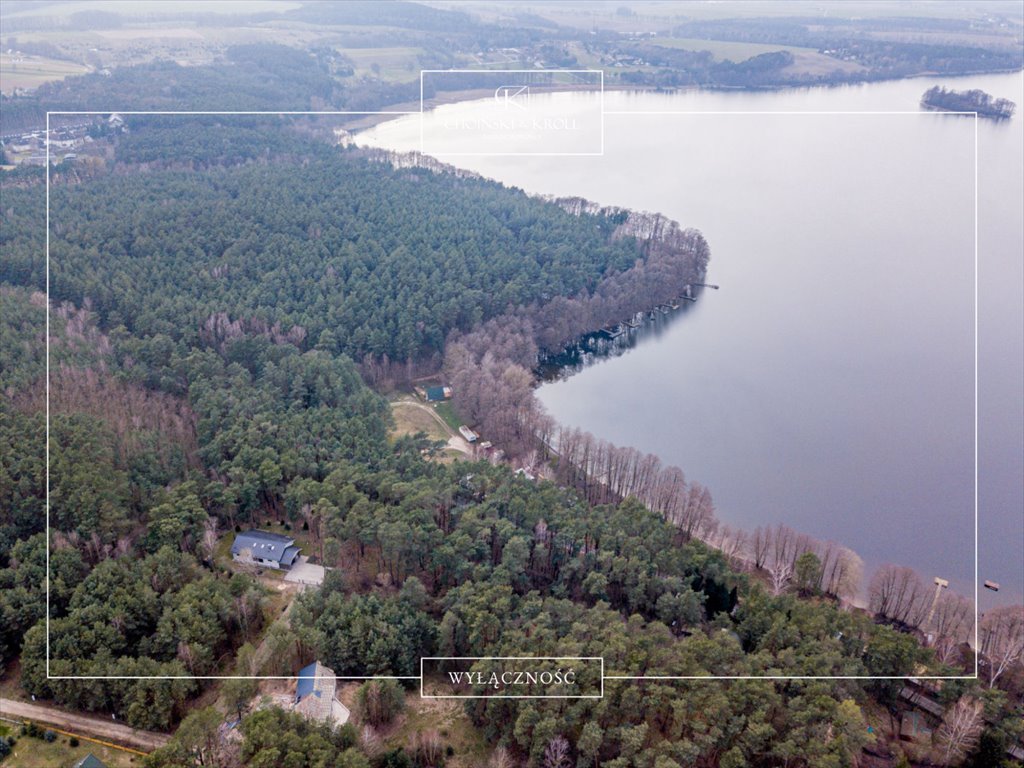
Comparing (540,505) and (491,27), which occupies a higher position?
(491,27)

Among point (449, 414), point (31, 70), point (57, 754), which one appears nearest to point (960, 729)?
point (57, 754)

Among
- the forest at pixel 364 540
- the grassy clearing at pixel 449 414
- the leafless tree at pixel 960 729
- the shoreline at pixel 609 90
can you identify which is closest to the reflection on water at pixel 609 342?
the forest at pixel 364 540

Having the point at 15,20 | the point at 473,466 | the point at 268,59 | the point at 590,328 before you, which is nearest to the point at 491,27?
the point at 268,59

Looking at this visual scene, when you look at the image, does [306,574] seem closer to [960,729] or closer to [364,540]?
[364,540]

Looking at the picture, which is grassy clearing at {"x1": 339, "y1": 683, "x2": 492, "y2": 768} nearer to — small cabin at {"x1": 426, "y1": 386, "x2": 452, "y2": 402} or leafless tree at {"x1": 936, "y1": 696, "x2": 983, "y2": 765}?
leafless tree at {"x1": 936, "y1": 696, "x2": 983, "y2": 765}

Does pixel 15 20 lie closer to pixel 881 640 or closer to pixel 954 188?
pixel 954 188

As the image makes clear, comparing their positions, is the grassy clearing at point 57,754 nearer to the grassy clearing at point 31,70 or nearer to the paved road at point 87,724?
the paved road at point 87,724

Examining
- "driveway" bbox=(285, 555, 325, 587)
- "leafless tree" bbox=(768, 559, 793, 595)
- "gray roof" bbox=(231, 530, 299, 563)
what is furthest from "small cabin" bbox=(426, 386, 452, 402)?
"leafless tree" bbox=(768, 559, 793, 595)
